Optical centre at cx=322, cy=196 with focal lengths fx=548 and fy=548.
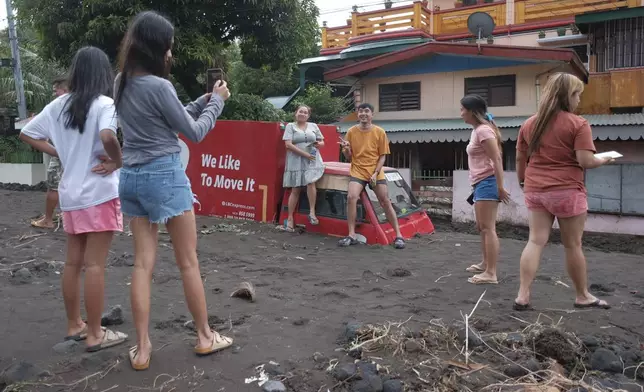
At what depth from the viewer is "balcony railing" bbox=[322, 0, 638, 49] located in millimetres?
17422

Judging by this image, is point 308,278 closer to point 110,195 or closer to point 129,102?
point 110,195

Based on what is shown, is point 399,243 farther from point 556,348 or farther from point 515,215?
point 515,215

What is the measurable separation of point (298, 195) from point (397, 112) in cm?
855

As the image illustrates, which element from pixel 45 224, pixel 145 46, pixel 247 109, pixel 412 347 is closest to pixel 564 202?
pixel 412 347

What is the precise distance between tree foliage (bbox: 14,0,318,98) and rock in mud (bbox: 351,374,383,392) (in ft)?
30.2

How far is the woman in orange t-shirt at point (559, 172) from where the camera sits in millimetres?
3869


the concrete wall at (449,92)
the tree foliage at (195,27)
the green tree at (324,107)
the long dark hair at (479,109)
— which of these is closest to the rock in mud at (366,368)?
the long dark hair at (479,109)

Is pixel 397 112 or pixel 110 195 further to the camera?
pixel 397 112

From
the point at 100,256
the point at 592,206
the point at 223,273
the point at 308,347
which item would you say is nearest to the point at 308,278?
the point at 223,273

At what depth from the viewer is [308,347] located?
3262 mm

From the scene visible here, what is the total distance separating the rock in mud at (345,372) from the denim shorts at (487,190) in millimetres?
2650

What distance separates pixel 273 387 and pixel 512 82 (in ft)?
44.2

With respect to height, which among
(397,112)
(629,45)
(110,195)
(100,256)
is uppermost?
(629,45)

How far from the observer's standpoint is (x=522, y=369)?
2.88m
